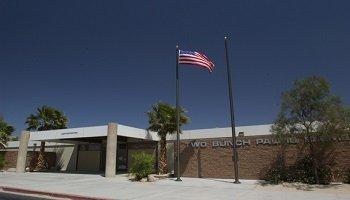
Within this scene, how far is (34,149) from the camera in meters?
42.9

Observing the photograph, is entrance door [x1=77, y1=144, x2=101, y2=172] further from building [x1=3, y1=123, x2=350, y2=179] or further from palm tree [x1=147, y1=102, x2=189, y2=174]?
palm tree [x1=147, y1=102, x2=189, y2=174]

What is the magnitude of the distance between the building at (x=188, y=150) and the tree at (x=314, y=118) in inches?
63.1

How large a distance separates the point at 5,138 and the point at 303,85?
3587cm

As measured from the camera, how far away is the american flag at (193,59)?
79.1 feet

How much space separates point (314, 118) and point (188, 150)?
11033 mm

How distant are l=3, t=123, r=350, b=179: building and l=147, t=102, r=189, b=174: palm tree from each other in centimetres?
114

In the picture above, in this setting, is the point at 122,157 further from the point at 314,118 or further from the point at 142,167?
the point at 314,118

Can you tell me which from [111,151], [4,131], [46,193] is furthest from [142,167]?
[4,131]

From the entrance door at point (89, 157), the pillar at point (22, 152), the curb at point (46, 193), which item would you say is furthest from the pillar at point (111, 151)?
the pillar at point (22, 152)

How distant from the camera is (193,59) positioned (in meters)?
24.1

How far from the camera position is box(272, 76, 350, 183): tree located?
18266mm

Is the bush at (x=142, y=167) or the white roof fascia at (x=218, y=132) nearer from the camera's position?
the bush at (x=142, y=167)

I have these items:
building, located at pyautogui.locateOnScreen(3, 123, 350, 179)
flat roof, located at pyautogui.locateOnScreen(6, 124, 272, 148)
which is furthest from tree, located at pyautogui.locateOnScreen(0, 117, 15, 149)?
flat roof, located at pyautogui.locateOnScreen(6, 124, 272, 148)

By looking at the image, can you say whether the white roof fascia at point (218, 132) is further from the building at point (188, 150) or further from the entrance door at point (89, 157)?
the entrance door at point (89, 157)
